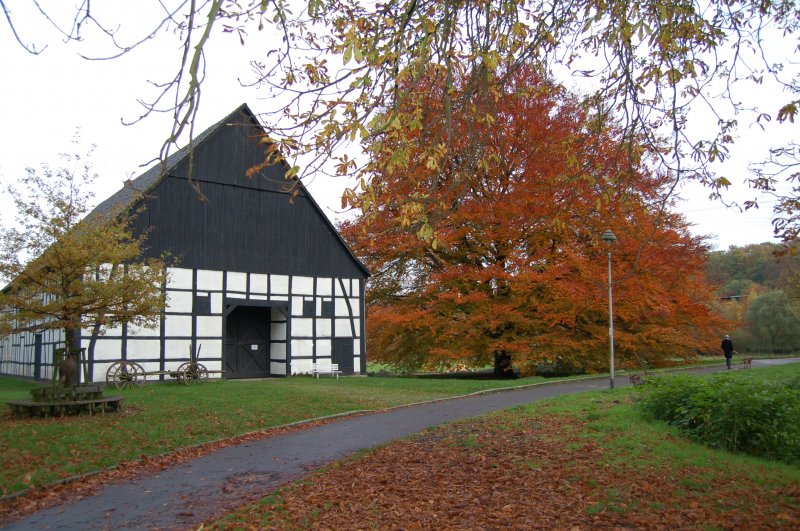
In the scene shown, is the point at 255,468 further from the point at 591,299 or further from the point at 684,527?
the point at 591,299

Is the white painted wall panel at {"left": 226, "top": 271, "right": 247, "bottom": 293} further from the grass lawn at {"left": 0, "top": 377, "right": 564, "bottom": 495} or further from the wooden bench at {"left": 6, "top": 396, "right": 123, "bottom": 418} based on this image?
the wooden bench at {"left": 6, "top": 396, "right": 123, "bottom": 418}

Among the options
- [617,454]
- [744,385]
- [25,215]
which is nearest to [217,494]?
[617,454]

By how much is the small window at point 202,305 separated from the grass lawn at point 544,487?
45.8 ft

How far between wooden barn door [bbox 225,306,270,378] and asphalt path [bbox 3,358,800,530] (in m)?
11.7

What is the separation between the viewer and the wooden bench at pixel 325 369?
992 inches

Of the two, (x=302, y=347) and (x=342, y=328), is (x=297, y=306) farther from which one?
(x=342, y=328)

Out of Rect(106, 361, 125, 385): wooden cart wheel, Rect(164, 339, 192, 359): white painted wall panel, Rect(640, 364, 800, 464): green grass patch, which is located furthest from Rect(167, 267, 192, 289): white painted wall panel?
Rect(640, 364, 800, 464): green grass patch

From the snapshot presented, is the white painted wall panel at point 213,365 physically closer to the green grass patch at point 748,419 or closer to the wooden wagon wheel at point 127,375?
the wooden wagon wheel at point 127,375

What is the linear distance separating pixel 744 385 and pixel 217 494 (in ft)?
25.3

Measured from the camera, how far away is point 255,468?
9250 mm

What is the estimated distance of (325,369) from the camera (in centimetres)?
2539

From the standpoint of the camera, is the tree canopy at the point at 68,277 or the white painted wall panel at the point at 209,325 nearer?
the tree canopy at the point at 68,277

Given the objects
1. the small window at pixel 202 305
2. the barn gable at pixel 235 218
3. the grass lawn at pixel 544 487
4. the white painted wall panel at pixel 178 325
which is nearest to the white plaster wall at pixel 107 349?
the white painted wall panel at pixel 178 325

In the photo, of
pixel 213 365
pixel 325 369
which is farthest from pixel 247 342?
pixel 325 369
